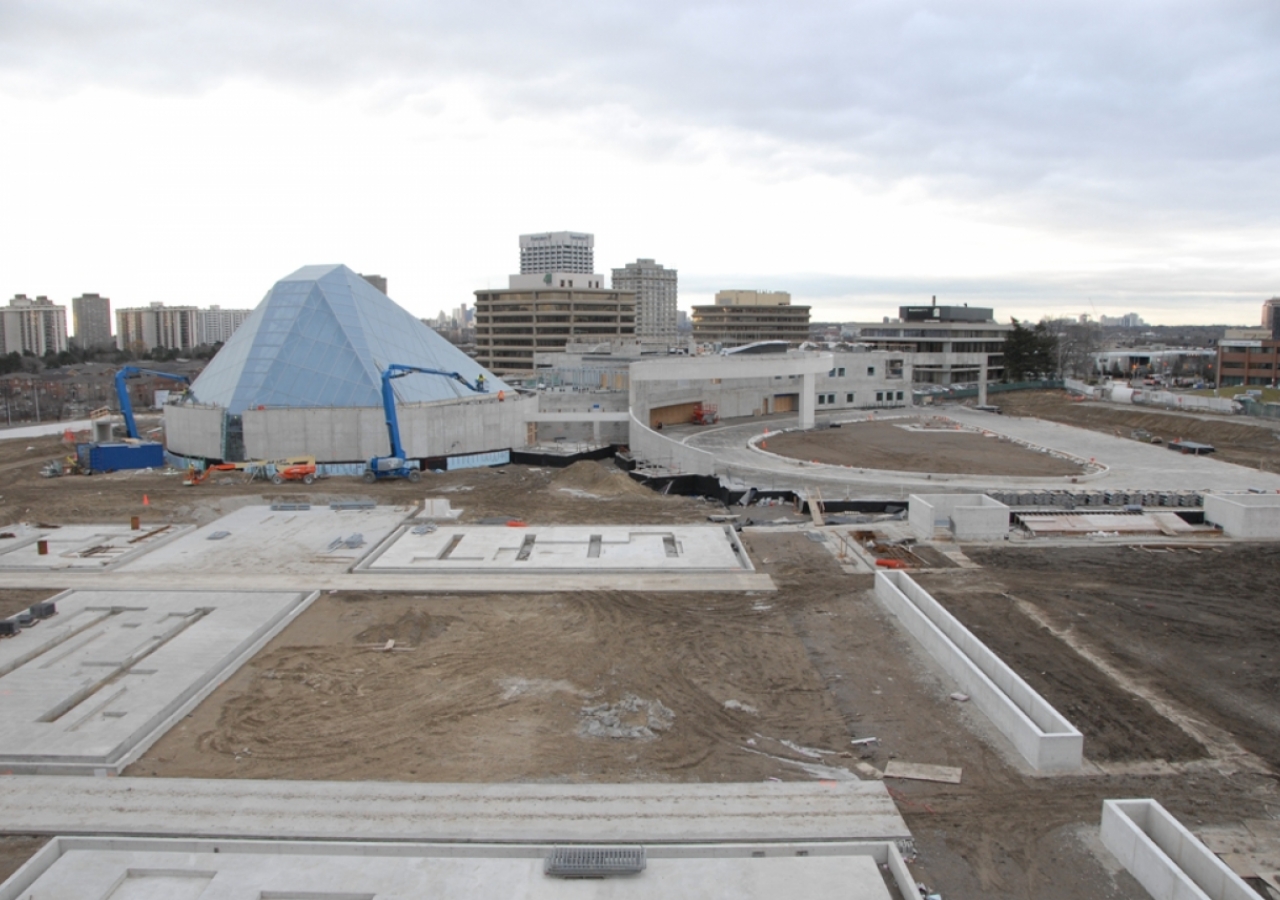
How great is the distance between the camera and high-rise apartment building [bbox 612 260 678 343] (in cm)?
17850

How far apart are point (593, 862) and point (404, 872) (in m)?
2.38

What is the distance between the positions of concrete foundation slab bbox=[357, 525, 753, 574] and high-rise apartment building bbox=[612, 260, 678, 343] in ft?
478

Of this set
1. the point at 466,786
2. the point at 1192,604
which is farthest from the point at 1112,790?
the point at 1192,604

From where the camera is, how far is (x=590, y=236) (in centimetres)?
17938

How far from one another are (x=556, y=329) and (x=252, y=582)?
8243 centimetres

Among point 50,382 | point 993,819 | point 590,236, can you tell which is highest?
point 590,236

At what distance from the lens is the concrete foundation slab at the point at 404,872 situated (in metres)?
10.7

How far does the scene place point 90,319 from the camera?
17075 cm

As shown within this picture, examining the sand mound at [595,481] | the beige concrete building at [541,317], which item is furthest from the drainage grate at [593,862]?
the beige concrete building at [541,317]

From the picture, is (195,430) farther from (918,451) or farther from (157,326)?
(157,326)

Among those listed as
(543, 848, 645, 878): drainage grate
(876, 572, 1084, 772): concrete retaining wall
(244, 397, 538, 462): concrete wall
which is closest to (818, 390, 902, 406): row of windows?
(244, 397, 538, 462): concrete wall

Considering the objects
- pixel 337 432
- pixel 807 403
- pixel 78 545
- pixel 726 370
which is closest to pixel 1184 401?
pixel 807 403

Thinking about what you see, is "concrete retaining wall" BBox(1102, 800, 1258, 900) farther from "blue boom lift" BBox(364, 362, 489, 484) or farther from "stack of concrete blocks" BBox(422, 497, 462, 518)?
"blue boom lift" BBox(364, 362, 489, 484)

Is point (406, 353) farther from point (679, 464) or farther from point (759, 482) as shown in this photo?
point (759, 482)
